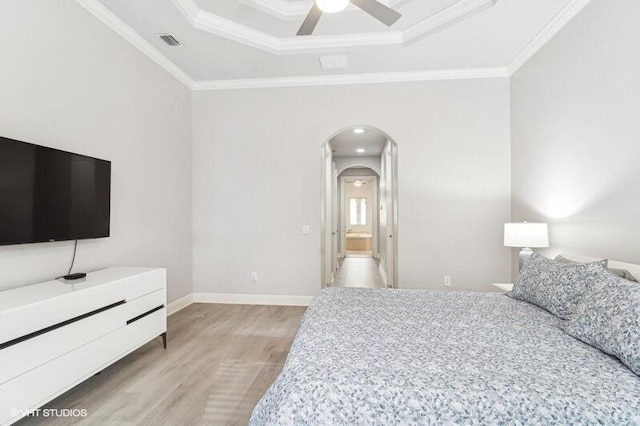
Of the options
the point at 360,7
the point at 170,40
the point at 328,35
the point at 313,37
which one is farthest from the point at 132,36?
the point at 360,7

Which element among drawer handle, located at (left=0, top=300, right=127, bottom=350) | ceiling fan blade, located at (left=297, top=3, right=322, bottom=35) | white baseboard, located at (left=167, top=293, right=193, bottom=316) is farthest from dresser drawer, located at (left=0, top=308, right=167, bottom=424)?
ceiling fan blade, located at (left=297, top=3, right=322, bottom=35)

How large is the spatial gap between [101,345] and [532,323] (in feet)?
8.97

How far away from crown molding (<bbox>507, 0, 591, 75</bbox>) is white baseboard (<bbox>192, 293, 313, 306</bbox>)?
3757mm

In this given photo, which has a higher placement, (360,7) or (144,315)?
A: (360,7)

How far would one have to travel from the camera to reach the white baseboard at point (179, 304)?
3.84m

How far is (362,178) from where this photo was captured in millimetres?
9758

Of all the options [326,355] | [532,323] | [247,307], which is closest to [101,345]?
[326,355]

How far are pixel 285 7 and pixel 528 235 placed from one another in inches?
121

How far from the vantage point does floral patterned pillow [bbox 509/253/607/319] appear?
188 centimetres

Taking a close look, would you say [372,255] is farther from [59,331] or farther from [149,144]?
[59,331]

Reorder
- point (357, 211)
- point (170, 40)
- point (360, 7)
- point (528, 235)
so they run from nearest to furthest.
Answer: point (360, 7), point (528, 235), point (170, 40), point (357, 211)

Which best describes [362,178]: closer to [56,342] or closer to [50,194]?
[50,194]

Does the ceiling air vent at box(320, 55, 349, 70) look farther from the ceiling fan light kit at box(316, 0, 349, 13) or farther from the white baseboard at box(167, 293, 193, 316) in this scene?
the white baseboard at box(167, 293, 193, 316)

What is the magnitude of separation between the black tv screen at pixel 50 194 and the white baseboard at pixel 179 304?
4.82ft
